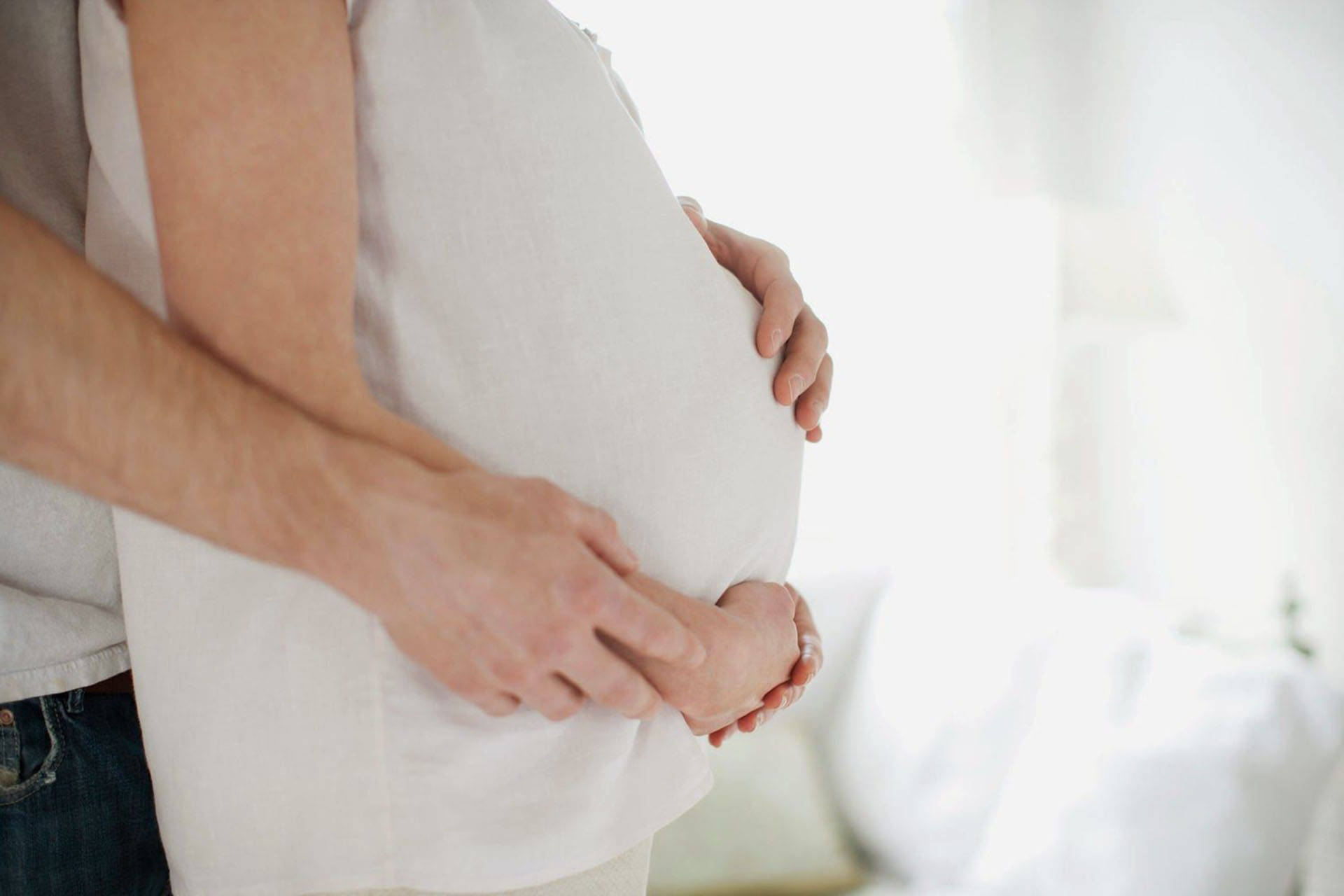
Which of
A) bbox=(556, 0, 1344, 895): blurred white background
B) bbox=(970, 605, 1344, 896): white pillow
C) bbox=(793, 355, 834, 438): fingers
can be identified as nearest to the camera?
bbox=(793, 355, 834, 438): fingers

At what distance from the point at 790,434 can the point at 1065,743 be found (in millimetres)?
1364

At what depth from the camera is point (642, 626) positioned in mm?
508

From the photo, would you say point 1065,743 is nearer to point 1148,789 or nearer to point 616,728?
point 1148,789

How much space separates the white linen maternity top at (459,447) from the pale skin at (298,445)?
0.16 ft

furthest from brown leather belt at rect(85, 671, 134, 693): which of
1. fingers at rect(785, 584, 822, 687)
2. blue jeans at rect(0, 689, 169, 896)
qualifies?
fingers at rect(785, 584, 822, 687)

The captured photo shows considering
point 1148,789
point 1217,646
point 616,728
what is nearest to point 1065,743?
Result: point 1148,789

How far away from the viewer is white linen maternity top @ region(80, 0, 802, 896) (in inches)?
21.1

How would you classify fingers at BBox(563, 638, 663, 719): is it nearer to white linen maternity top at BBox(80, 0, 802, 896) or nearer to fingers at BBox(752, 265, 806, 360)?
white linen maternity top at BBox(80, 0, 802, 896)

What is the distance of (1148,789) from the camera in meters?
1.65

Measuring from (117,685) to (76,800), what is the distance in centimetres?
8

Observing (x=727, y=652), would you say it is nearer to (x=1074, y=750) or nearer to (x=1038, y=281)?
(x=1074, y=750)

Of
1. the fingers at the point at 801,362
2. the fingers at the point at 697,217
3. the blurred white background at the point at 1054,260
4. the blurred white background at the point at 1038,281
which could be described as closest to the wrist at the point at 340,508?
the fingers at the point at 801,362

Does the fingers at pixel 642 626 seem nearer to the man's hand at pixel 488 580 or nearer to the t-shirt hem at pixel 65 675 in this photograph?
the man's hand at pixel 488 580

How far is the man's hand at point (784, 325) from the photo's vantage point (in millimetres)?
719
